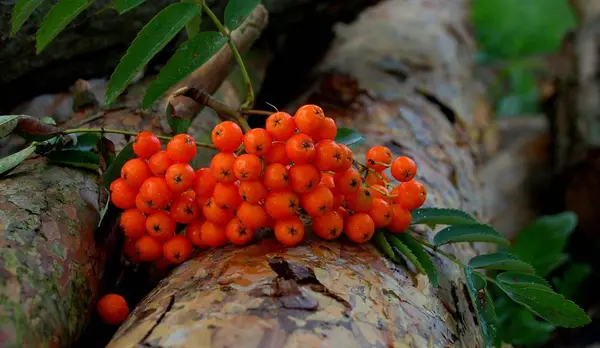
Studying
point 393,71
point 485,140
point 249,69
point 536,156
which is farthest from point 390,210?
point 536,156

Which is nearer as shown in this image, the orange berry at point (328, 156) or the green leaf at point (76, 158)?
the orange berry at point (328, 156)

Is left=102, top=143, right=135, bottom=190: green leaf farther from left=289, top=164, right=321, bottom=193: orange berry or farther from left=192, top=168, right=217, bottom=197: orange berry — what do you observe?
left=289, top=164, right=321, bottom=193: orange berry

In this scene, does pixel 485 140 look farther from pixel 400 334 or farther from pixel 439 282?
pixel 400 334

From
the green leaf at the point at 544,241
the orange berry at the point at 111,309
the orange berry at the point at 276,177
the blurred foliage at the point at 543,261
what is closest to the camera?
the orange berry at the point at 276,177

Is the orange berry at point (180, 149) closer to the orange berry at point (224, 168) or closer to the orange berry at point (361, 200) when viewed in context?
the orange berry at point (224, 168)

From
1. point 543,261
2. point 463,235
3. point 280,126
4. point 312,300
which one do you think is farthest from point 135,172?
point 543,261

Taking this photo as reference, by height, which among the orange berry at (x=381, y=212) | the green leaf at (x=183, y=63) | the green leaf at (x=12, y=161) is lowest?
the orange berry at (x=381, y=212)

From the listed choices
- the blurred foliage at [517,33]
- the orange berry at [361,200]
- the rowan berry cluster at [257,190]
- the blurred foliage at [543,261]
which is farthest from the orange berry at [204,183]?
the blurred foliage at [517,33]
